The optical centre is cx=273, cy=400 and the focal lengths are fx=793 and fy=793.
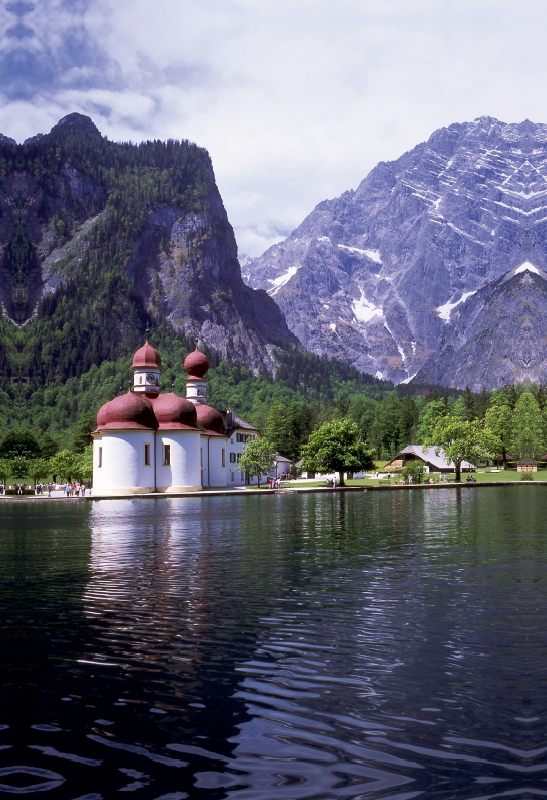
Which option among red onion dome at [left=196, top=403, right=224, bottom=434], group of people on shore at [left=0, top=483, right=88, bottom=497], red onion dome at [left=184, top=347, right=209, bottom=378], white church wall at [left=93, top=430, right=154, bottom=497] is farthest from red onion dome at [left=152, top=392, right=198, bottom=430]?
red onion dome at [left=184, top=347, right=209, bottom=378]

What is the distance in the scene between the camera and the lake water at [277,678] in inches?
311

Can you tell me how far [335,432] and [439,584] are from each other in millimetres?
70492

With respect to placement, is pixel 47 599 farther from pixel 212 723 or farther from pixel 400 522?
pixel 400 522

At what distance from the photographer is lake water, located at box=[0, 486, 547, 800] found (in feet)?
26.0

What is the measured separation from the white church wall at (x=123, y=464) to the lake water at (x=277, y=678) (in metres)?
59.3

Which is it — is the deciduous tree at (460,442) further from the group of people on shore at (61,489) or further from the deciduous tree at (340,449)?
the group of people on shore at (61,489)

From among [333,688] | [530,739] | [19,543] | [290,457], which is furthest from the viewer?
[290,457]

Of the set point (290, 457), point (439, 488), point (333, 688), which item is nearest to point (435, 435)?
point (439, 488)

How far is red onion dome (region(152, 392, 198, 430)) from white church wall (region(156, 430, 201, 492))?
1087mm

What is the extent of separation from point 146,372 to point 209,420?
9.95 meters

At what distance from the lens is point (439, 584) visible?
61.2 feet

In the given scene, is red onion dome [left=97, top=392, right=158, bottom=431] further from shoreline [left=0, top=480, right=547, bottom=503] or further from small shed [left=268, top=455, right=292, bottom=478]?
small shed [left=268, top=455, right=292, bottom=478]

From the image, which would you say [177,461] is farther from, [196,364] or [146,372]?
[196,364]

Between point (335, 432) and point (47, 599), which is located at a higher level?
point (335, 432)
